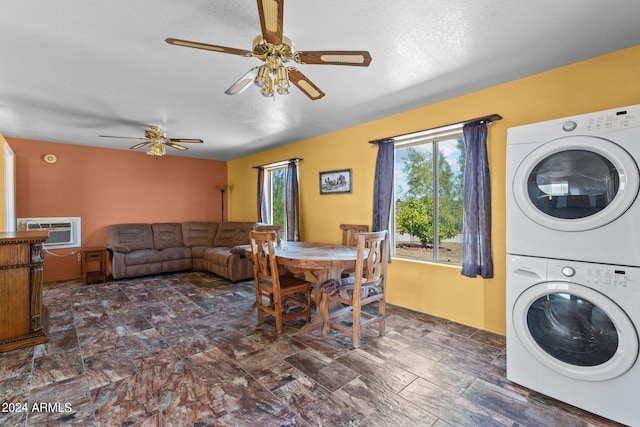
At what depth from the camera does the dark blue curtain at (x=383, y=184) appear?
3506 millimetres

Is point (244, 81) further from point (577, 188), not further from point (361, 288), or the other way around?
point (577, 188)

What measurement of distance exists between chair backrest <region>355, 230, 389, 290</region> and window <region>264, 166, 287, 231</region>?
3.14 m

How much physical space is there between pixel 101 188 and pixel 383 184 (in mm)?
5181

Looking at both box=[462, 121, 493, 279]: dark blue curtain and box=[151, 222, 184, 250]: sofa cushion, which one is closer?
box=[462, 121, 493, 279]: dark blue curtain

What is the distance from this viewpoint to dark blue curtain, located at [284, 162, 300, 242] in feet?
15.6

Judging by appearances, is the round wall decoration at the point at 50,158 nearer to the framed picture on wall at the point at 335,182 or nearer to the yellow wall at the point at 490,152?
the yellow wall at the point at 490,152

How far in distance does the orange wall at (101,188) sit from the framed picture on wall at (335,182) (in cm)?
348

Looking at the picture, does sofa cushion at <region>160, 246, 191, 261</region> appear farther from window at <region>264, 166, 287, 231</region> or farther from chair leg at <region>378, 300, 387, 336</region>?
chair leg at <region>378, 300, 387, 336</region>

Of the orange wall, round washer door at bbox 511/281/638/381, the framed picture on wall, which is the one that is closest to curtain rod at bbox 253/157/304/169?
the framed picture on wall

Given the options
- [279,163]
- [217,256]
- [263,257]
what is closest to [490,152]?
[263,257]

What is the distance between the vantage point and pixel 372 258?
100 inches

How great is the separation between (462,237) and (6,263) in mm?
4327

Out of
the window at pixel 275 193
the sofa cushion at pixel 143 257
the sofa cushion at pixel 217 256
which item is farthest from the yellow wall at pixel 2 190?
the window at pixel 275 193

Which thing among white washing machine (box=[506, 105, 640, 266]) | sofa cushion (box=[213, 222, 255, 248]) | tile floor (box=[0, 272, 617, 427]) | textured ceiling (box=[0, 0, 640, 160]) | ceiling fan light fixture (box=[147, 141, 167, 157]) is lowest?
tile floor (box=[0, 272, 617, 427])
